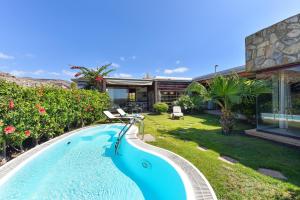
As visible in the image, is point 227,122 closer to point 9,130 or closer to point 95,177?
point 95,177

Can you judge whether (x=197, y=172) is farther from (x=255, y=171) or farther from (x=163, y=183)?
(x=255, y=171)

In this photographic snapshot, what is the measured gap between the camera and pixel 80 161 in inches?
238

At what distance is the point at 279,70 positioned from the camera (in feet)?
23.8

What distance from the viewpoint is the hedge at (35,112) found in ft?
16.9

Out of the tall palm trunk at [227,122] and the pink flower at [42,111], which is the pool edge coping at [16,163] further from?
the tall palm trunk at [227,122]

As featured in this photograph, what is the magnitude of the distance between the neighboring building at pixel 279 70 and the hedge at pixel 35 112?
10563mm

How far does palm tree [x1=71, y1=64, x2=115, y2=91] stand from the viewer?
17.3 m

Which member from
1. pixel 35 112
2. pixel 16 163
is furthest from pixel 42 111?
pixel 16 163

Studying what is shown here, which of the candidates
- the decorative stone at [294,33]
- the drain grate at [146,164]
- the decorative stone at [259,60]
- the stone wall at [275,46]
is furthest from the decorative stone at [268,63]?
the drain grate at [146,164]

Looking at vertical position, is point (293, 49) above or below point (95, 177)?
above

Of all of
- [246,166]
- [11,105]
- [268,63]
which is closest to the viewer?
[246,166]

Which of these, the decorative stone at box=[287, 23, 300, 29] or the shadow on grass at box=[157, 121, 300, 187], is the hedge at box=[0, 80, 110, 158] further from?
the decorative stone at box=[287, 23, 300, 29]

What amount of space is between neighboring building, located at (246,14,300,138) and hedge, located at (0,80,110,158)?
10563 mm

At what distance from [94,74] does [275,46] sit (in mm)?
15771
